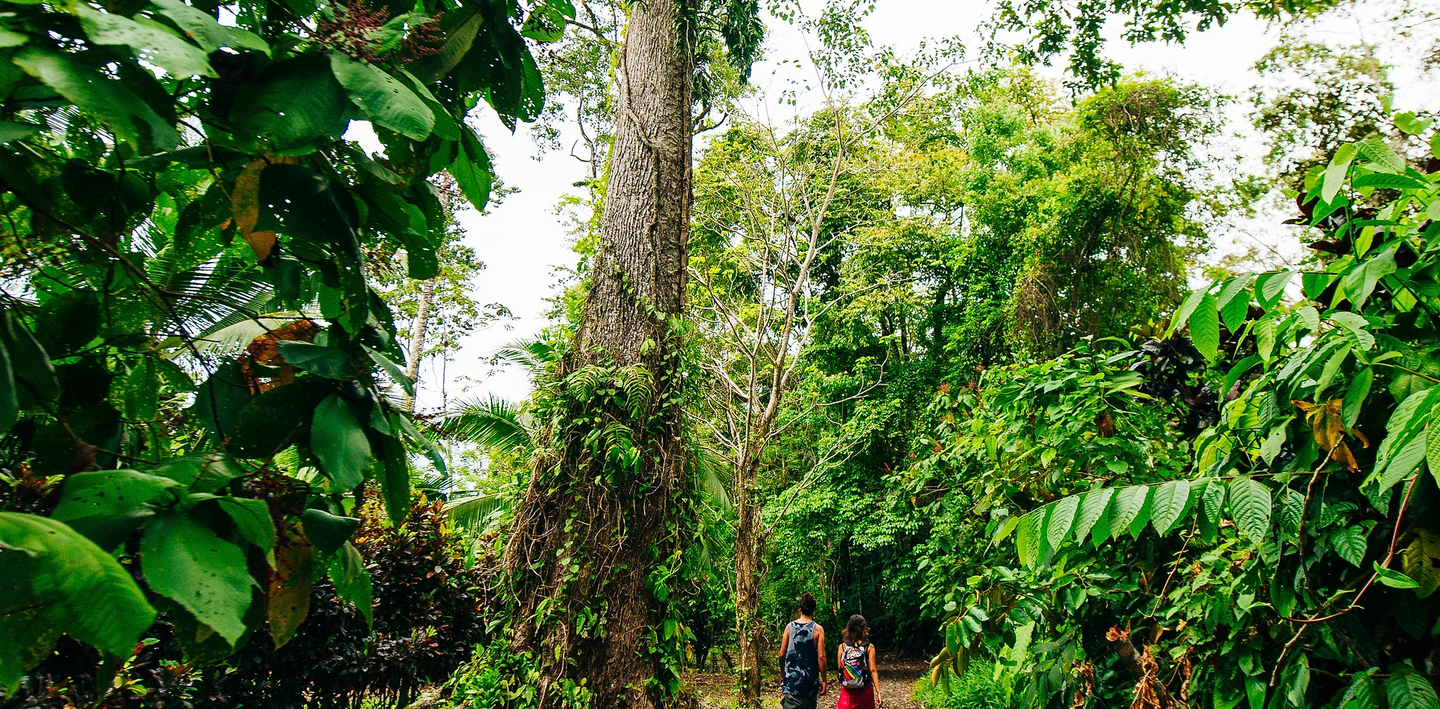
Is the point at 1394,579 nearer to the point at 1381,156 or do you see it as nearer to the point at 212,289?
the point at 1381,156

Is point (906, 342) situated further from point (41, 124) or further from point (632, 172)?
point (41, 124)

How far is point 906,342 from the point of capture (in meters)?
15.9

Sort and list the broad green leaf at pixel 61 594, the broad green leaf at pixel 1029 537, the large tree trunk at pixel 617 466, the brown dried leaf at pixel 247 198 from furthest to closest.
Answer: the large tree trunk at pixel 617 466
the broad green leaf at pixel 1029 537
the brown dried leaf at pixel 247 198
the broad green leaf at pixel 61 594

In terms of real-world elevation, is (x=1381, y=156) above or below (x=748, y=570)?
above

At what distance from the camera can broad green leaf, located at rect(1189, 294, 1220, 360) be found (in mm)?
1524

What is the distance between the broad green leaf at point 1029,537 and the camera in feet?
5.50

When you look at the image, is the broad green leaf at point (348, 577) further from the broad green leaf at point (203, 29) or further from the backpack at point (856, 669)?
the backpack at point (856, 669)

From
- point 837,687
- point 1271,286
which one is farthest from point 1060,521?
point 837,687

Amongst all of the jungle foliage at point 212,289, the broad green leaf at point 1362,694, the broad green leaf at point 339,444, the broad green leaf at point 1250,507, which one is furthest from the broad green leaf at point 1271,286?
the broad green leaf at point 339,444

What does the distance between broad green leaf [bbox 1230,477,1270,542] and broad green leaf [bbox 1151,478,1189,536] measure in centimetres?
9

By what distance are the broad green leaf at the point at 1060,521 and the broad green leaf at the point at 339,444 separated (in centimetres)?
126

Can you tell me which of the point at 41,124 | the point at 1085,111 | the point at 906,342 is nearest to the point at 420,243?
the point at 41,124

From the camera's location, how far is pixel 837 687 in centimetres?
1120

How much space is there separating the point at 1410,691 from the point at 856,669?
4718 mm
